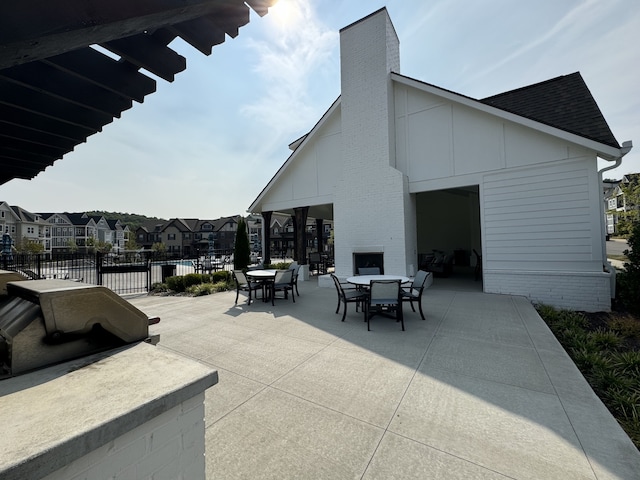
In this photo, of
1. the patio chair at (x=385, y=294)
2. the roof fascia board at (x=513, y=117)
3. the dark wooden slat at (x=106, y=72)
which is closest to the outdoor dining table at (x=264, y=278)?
the patio chair at (x=385, y=294)

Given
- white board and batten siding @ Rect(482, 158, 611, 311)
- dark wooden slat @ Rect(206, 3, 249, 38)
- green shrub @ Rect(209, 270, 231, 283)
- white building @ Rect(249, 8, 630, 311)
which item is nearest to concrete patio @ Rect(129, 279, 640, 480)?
white board and batten siding @ Rect(482, 158, 611, 311)

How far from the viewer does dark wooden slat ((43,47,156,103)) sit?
60.4 inches

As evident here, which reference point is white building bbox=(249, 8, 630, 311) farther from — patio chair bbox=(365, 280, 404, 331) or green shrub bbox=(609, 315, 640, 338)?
patio chair bbox=(365, 280, 404, 331)

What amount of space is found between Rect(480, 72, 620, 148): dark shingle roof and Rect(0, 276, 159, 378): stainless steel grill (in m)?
9.43

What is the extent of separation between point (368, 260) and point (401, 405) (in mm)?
6903

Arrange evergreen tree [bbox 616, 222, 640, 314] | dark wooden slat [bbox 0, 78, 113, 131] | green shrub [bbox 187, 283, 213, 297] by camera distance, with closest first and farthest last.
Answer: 1. dark wooden slat [bbox 0, 78, 113, 131]
2. evergreen tree [bbox 616, 222, 640, 314]
3. green shrub [bbox 187, 283, 213, 297]

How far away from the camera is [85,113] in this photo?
6.33 feet

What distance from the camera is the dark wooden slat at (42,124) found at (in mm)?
1790

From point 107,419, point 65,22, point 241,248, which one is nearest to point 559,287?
point 107,419

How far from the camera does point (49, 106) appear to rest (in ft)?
5.88

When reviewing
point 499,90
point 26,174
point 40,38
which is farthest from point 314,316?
point 499,90

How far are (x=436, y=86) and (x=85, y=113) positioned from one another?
930cm

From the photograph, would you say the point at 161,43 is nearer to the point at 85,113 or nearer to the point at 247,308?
the point at 85,113

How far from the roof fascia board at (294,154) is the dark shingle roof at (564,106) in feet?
17.0
